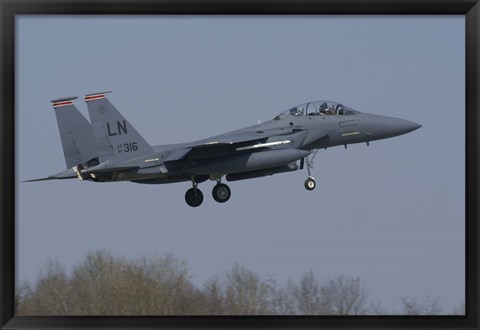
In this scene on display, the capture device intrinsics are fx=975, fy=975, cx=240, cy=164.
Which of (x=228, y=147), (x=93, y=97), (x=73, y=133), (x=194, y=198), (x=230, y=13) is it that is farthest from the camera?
(x=73, y=133)

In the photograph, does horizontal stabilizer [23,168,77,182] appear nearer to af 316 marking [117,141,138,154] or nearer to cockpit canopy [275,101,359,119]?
af 316 marking [117,141,138,154]

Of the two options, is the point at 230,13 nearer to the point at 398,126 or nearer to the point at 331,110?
the point at 331,110

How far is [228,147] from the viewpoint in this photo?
23922 mm

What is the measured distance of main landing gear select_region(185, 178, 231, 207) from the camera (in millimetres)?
24750

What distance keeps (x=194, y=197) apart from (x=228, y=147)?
1992 millimetres

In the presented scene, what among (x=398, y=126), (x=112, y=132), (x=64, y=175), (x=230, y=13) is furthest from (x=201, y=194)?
(x=230, y=13)

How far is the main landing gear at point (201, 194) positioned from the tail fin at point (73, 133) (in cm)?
297

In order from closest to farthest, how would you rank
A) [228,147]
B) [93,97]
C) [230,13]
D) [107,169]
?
[230,13] → [107,169] → [228,147] → [93,97]

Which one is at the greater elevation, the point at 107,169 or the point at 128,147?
the point at 128,147

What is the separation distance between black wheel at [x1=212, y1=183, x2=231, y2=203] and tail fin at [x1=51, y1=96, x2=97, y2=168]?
3.67 metres

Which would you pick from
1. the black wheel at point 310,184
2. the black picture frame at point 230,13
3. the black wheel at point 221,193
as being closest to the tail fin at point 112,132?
the black wheel at point 221,193

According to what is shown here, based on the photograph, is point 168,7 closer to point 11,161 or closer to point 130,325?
point 11,161

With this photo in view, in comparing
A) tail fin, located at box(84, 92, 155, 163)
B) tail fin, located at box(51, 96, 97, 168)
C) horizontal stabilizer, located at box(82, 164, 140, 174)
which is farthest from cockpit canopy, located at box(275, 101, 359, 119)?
tail fin, located at box(51, 96, 97, 168)

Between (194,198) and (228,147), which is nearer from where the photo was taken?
(228,147)
